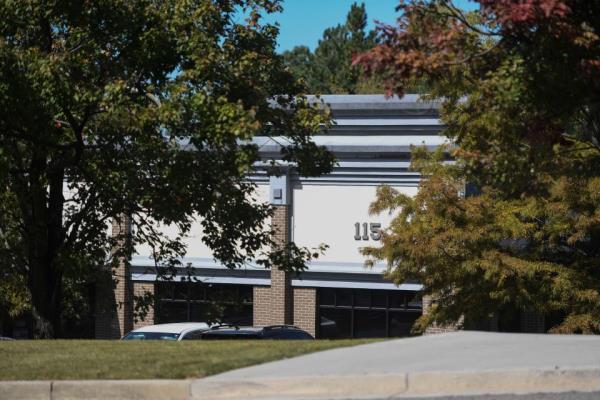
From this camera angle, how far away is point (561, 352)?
1122 centimetres

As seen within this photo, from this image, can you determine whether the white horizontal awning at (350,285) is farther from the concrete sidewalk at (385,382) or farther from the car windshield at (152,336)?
the concrete sidewalk at (385,382)

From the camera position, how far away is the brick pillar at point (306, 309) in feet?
104

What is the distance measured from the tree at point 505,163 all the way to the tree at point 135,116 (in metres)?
3.07

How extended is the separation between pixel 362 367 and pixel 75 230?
1052 cm

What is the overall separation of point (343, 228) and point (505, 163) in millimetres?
17785

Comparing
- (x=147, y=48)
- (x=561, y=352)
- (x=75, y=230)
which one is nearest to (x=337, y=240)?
(x=75, y=230)

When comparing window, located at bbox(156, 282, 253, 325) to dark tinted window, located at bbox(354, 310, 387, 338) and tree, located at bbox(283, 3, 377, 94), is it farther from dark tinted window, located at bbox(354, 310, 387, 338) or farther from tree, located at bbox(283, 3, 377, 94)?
tree, located at bbox(283, 3, 377, 94)

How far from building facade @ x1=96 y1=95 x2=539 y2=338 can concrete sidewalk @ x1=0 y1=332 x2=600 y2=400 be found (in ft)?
60.6

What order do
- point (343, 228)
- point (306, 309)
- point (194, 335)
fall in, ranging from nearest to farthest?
point (194, 335)
point (343, 228)
point (306, 309)

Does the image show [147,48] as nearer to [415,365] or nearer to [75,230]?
[75,230]

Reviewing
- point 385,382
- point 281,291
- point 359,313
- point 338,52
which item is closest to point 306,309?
point 281,291

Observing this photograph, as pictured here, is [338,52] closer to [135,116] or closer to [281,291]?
[281,291]

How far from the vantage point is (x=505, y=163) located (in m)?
13.1

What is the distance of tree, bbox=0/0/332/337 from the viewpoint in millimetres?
16609
